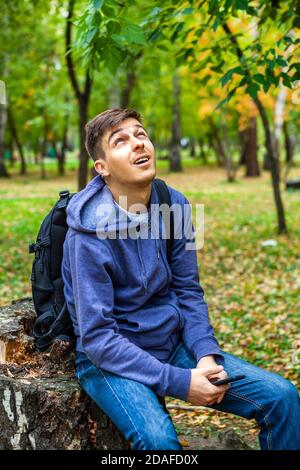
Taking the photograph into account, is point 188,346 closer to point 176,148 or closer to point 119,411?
point 119,411

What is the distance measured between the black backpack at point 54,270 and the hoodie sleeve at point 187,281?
0.05m

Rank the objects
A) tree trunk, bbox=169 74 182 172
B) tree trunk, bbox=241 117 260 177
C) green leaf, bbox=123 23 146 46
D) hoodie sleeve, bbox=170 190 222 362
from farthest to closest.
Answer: tree trunk, bbox=169 74 182 172 → tree trunk, bbox=241 117 260 177 → green leaf, bbox=123 23 146 46 → hoodie sleeve, bbox=170 190 222 362

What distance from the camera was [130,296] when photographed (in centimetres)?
300

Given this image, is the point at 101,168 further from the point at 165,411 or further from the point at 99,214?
the point at 165,411

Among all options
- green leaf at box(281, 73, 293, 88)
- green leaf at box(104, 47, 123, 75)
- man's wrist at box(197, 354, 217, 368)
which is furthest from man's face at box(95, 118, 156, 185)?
green leaf at box(281, 73, 293, 88)

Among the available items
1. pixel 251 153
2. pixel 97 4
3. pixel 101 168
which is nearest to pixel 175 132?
pixel 251 153

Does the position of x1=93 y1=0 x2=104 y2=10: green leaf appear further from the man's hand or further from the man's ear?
the man's hand

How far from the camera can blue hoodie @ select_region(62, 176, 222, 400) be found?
280cm

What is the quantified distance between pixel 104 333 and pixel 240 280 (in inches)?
255

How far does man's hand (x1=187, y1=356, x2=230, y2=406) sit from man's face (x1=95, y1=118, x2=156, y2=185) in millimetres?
947

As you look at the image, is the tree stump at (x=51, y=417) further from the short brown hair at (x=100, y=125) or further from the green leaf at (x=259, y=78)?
the green leaf at (x=259, y=78)

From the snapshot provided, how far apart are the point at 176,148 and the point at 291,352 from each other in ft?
85.6

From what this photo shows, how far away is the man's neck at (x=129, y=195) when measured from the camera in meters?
3.11

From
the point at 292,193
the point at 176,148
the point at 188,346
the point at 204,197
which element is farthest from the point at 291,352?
the point at 176,148
